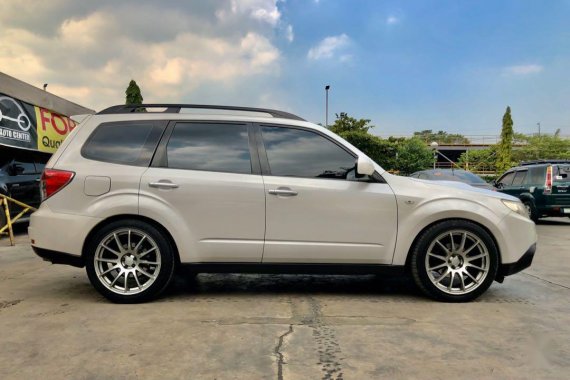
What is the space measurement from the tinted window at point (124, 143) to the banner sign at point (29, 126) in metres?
7.10

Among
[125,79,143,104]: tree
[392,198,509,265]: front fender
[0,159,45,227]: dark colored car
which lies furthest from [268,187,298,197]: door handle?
[125,79,143,104]: tree

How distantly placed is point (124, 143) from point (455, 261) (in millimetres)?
3347

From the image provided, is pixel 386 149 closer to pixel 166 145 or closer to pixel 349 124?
pixel 349 124

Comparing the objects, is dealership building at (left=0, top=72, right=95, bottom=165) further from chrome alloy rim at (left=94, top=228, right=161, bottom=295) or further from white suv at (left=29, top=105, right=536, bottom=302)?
chrome alloy rim at (left=94, top=228, right=161, bottom=295)

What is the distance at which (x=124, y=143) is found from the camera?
15.0ft

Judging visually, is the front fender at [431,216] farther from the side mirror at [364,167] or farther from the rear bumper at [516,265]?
the side mirror at [364,167]

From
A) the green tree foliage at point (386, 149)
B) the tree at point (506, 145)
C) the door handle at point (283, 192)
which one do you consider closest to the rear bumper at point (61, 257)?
the door handle at point (283, 192)

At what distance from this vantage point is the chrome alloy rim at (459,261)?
448cm

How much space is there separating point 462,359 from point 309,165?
216 centimetres


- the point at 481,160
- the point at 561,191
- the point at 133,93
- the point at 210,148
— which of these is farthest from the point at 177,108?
the point at 481,160

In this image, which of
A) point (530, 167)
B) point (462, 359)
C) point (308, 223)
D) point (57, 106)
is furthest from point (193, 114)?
point (530, 167)

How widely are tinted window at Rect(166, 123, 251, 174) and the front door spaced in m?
0.28

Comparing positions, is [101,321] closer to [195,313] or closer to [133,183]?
[195,313]

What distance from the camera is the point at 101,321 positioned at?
386 cm
